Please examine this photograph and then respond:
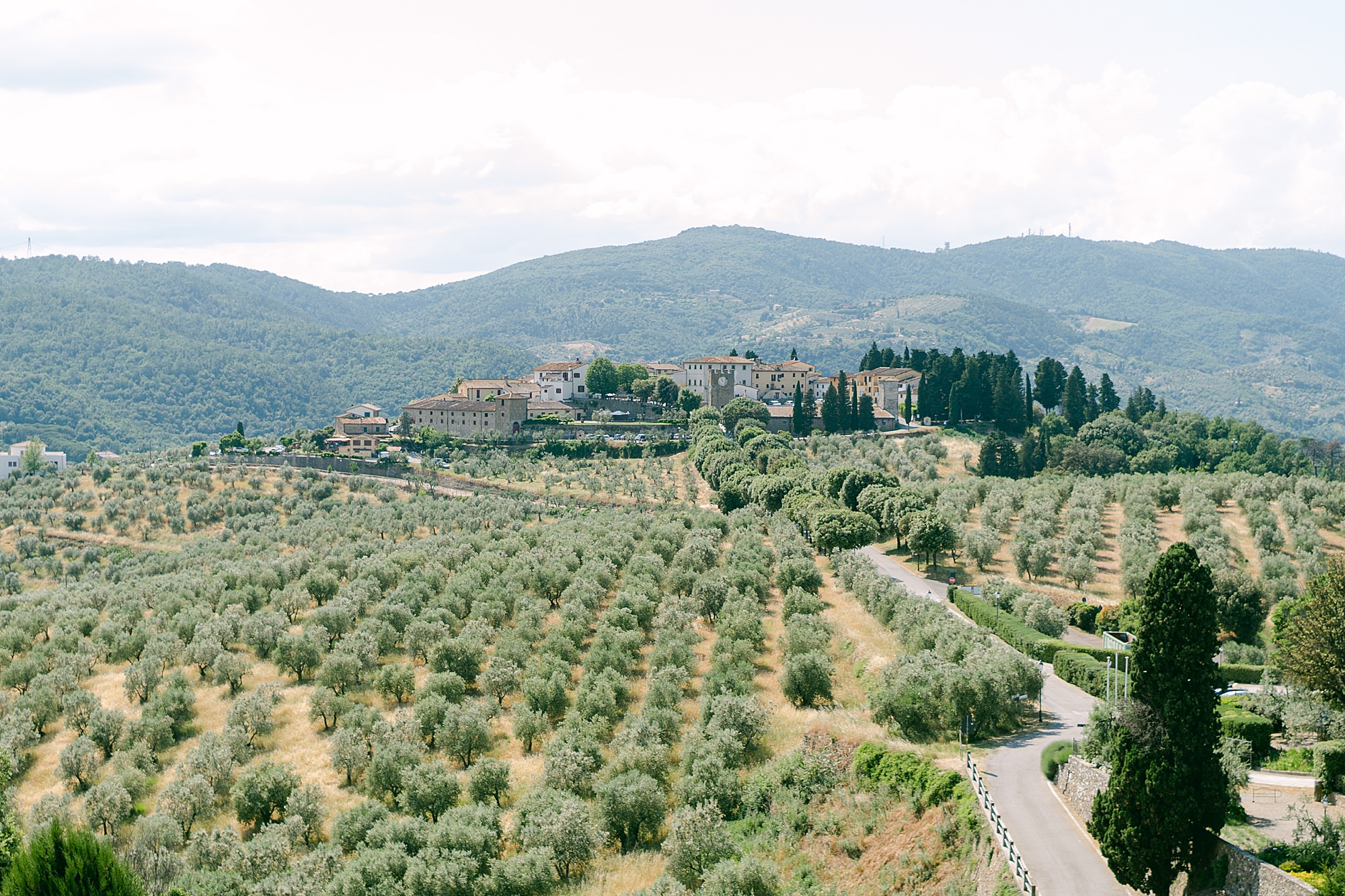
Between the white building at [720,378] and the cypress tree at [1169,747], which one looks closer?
the cypress tree at [1169,747]

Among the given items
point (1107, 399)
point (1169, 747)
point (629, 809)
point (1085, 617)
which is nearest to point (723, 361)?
point (1107, 399)

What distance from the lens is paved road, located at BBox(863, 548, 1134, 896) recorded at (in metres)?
24.6

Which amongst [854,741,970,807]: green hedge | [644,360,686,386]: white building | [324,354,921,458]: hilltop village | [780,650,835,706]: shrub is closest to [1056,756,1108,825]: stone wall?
[854,741,970,807]: green hedge

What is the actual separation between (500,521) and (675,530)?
69.9 ft

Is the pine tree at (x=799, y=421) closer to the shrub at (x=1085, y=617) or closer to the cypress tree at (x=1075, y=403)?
the cypress tree at (x=1075, y=403)

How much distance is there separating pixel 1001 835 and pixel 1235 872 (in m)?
5.28

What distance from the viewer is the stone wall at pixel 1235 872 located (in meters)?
22.1

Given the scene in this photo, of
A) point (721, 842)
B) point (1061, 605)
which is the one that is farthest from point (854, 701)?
point (1061, 605)

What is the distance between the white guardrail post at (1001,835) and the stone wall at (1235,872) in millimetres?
2547

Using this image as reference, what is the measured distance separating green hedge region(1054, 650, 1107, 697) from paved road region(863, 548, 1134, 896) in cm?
287

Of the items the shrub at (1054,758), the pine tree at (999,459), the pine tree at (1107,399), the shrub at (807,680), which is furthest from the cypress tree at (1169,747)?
the pine tree at (1107,399)

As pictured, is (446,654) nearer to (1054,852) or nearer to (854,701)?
(854,701)

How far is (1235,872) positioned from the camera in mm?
23641

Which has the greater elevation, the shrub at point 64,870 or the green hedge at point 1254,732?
the green hedge at point 1254,732
